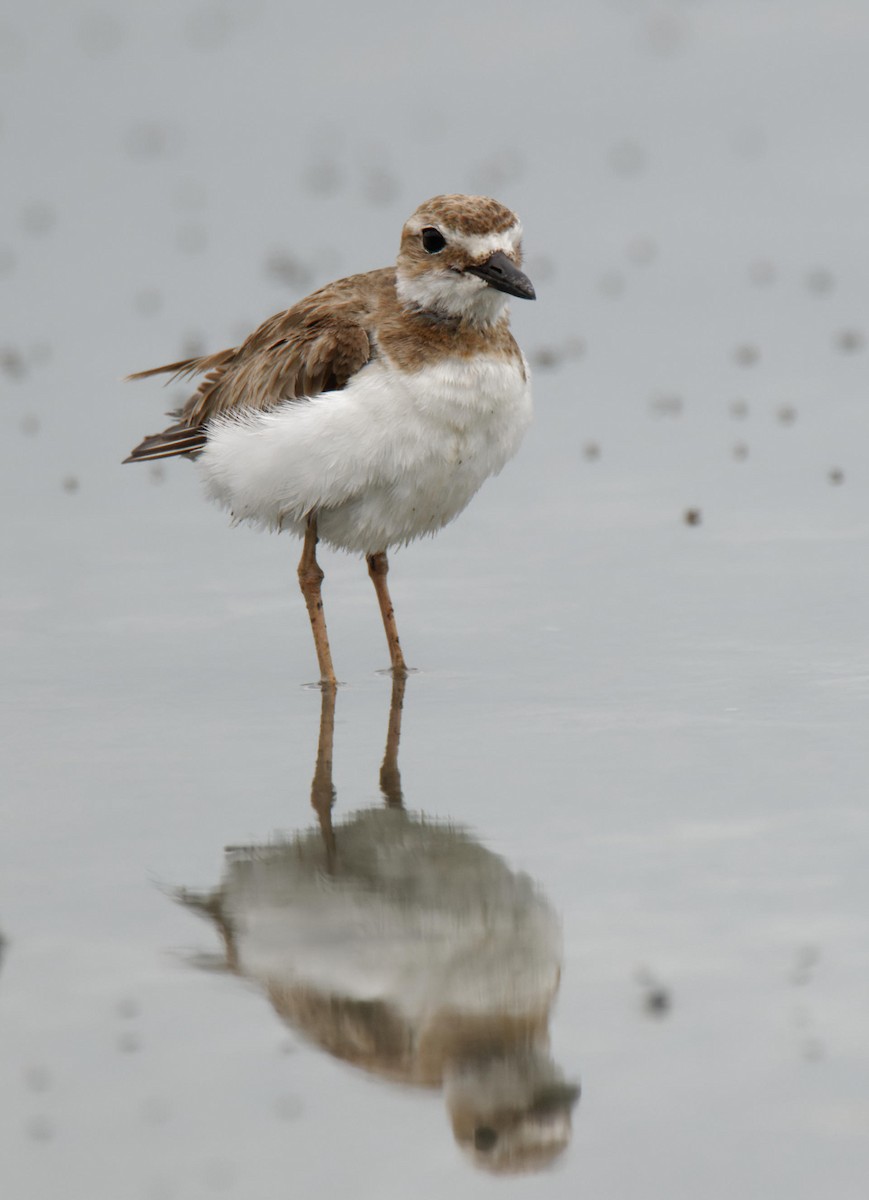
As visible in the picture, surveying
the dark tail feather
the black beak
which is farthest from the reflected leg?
the black beak

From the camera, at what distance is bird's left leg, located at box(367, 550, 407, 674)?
9797mm

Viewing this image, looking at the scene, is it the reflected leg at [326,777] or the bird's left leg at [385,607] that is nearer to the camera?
the reflected leg at [326,777]

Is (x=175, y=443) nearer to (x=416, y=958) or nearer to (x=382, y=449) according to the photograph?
(x=382, y=449)

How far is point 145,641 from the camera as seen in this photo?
33.5 feet

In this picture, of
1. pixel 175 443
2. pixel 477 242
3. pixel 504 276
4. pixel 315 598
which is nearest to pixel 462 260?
pixel 477 242

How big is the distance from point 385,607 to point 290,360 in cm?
132

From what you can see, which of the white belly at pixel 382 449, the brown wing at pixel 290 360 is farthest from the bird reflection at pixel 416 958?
the brown wing at pixel 290 360

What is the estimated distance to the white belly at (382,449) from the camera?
29.9 ft

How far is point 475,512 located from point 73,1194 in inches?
307

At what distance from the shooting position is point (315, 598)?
385 inches

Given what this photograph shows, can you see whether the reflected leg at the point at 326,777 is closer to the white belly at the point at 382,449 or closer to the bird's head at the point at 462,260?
the white belly at the point at 382,449

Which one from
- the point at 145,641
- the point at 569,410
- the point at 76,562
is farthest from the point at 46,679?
the point at 569,410

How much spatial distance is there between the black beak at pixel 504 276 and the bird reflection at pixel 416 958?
2.37 metres

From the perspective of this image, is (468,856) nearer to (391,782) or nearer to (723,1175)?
(391,782)
